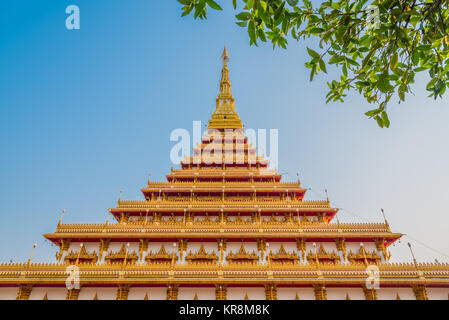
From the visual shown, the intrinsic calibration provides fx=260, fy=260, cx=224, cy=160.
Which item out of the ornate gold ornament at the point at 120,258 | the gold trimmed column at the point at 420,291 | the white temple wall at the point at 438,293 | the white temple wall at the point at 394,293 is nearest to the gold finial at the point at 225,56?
the ornate gold ornament at the point at 120,258

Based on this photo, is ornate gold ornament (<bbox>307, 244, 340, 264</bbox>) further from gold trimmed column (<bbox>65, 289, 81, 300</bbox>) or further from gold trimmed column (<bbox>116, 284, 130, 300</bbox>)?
gold trimmed column (<bbox>65, 289, 81, 300</bbox>)

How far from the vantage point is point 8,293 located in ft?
55.2

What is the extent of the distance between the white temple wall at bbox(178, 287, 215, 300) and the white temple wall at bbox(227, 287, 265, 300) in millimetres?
1166

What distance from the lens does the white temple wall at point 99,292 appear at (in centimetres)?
1675

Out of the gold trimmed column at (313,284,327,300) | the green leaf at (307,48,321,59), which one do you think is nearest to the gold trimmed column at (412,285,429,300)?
the gold trimmed column at (313,284,327,300)

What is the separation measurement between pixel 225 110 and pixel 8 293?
3003cm

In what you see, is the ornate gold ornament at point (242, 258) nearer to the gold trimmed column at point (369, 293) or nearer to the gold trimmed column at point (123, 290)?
the gold trimmed column at point (123, 290)

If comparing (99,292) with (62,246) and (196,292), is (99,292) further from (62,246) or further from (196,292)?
(196,292)

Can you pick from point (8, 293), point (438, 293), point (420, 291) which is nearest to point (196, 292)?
point (8, 293)

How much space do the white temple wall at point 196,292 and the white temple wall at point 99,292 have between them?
14.0 feet

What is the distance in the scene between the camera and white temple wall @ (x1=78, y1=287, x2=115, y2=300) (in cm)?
1675
